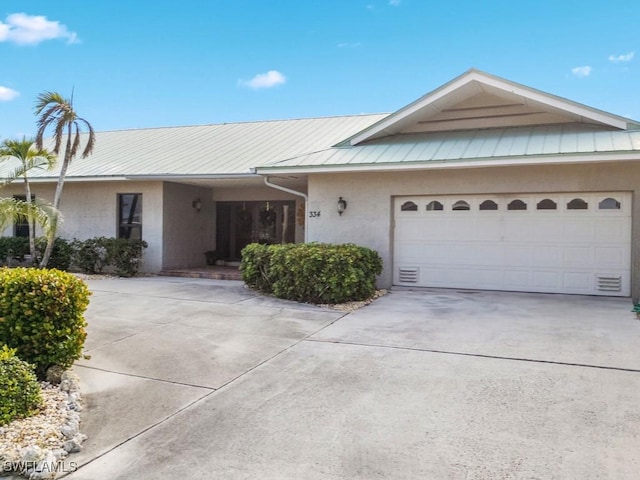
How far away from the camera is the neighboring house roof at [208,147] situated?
13398 millimetres

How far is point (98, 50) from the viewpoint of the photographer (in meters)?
16.8

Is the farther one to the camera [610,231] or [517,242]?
[517,242]

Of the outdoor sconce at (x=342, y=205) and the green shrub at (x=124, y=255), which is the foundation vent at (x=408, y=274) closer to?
A: the outdoor sconce at (x=342, y=205)

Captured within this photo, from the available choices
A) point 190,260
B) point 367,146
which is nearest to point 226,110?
point 190,260

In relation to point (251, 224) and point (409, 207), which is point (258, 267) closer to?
point (409, 207)

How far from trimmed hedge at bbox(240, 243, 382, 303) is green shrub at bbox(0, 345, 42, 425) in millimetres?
5497

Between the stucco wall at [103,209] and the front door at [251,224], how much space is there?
2783 millimetres

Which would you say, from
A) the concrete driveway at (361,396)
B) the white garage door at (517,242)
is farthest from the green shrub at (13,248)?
the white garage door at (517,242)

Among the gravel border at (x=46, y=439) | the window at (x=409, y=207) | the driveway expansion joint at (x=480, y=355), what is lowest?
the gravel border at (x=46, y=439)

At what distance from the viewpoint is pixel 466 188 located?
34.1 ft

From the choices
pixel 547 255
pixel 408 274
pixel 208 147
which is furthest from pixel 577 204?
pixel 208 147

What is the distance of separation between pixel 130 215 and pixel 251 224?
151 inches

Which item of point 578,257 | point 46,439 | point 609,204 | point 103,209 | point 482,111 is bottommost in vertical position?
point 46,439

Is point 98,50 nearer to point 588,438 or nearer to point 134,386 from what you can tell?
point 134,386
